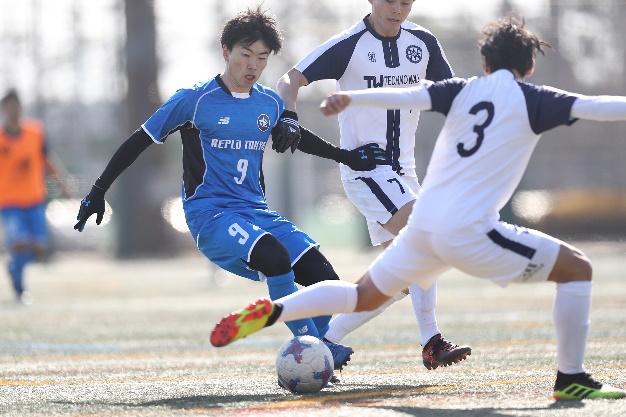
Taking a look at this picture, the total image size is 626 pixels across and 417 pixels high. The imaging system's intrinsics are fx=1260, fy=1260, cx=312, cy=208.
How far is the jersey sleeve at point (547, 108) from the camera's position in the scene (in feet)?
18.7

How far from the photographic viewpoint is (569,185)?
105 ft

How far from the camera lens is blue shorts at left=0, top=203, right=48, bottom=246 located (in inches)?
630

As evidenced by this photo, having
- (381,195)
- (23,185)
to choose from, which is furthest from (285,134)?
(23,185)

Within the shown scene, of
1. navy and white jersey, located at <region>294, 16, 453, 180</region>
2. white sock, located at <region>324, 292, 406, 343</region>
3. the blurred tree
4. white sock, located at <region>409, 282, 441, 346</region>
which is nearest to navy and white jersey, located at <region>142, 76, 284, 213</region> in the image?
navy and white jersey, located at <region>294, 16, 453, 180</region>

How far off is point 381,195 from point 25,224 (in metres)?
9.55

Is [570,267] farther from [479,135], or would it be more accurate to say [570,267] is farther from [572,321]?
[479,135]

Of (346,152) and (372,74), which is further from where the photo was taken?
(372,74)

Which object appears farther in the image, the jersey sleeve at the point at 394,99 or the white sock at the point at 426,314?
the white sock at the point at 426,314

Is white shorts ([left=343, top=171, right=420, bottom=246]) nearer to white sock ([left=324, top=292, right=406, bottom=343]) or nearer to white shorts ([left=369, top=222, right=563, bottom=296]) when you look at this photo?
white sock ([left=324, top=292, right=406, bottom=343])

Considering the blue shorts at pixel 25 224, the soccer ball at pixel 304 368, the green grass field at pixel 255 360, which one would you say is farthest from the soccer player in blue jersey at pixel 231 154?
the blue shorts at pixel 25 224

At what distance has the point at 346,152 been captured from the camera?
7566 millimetres

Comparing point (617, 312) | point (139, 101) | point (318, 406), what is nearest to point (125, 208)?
point (139, 101)

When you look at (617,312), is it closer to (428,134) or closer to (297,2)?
(428,134)

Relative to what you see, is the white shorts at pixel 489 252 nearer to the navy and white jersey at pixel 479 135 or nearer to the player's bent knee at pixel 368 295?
the navy and white jersey at pixel 479 135
